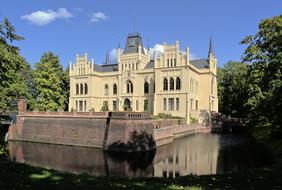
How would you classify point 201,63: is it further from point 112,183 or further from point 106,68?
point 112,183

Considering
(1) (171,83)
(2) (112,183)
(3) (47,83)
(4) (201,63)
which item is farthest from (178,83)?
(2) (112,183)

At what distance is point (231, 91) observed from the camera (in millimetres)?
56969

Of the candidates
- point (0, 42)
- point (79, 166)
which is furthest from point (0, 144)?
point (79, 166)

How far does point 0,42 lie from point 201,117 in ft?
136

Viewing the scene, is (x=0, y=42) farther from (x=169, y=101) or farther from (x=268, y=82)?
(x=169, y=101)

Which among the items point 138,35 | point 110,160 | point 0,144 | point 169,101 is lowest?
point 110,160

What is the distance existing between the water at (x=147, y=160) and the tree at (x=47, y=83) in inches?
713

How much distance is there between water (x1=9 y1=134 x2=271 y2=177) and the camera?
18.5m

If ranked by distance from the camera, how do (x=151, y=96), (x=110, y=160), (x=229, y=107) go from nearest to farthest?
(x=110, y=160) < (x=151, y=96) < (x=229, y=107)

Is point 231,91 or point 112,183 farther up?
point 231,91

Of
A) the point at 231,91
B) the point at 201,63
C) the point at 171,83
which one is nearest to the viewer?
the point at 171,83

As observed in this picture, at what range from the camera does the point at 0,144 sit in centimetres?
1288

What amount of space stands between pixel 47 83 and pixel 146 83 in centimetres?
1652

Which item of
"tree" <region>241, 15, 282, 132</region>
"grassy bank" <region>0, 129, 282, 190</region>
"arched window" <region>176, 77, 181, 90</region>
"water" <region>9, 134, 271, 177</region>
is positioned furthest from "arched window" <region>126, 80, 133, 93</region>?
"grassy bank" <region>0, 129, 282, 190</region>
